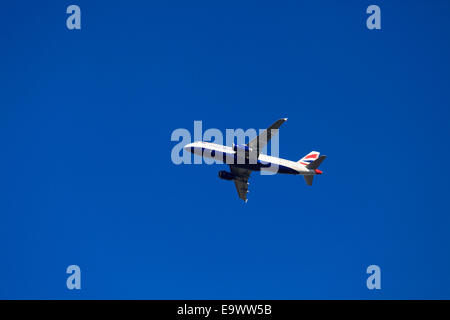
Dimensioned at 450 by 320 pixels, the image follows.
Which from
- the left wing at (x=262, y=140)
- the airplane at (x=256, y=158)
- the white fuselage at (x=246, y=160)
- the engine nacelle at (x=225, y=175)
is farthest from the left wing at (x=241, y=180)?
the left wing at (x=262, y=140)

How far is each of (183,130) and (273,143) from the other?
14.0 metres

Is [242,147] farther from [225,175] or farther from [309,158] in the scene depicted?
[309,158]

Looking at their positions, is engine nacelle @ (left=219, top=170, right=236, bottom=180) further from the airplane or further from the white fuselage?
the white fuselage

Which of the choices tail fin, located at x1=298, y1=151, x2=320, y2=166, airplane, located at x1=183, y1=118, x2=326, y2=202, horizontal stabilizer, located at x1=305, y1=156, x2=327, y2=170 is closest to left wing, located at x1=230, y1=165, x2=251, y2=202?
airplane, located at x1=183, y1=118, x2=326, y2=202

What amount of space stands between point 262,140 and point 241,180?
48.5 ft

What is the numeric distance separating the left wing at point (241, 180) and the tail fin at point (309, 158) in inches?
416

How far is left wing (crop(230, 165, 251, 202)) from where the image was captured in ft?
334

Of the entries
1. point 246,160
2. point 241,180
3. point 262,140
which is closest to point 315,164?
point 262,140

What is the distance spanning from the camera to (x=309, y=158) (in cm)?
9544

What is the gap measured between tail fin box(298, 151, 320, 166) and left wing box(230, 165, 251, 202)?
34.6 ft
